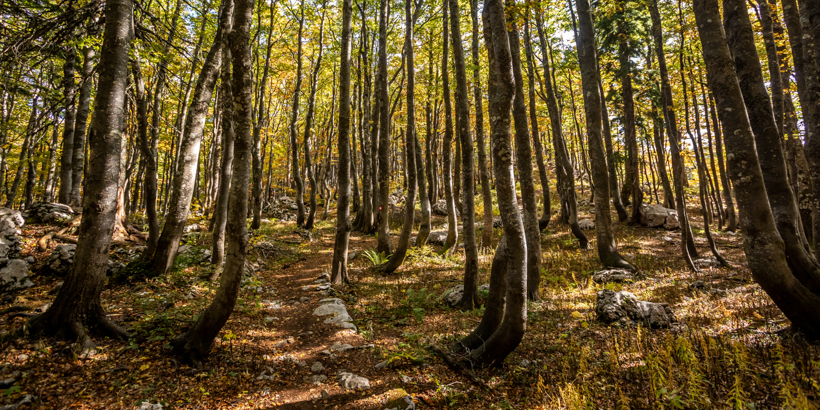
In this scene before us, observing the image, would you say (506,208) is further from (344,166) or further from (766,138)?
(344,166)

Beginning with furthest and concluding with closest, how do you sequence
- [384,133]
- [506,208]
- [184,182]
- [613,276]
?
[384,133], [613,276], [184,182], [506,208]

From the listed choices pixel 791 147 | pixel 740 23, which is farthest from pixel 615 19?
pixel 740 23

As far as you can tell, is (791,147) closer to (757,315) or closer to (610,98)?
(757,315)

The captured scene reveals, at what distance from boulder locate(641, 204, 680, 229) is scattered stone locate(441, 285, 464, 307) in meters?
13.6

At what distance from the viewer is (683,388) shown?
3.62m

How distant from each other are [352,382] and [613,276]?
7904 millimetres

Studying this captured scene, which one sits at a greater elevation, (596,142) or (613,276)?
(596,142)

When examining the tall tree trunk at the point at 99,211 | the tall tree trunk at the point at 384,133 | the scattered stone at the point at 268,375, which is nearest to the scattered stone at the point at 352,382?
the scattered stone at the point at 268,375

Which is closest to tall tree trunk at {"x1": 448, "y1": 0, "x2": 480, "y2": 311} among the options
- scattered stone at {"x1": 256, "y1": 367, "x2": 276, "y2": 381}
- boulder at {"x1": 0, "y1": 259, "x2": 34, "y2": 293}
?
scattered stone at {"x1": 256, "y1": 367, "x2": 276, "y2": 381}

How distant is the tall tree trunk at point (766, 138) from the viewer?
4.89 meters

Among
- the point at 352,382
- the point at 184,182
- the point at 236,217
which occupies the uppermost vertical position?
the point at 184,182

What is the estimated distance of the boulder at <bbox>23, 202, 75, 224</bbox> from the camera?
8.53 m

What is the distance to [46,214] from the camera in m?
8.65

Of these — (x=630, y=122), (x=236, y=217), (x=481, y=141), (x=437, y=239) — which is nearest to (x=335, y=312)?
(x=236, y=217)
